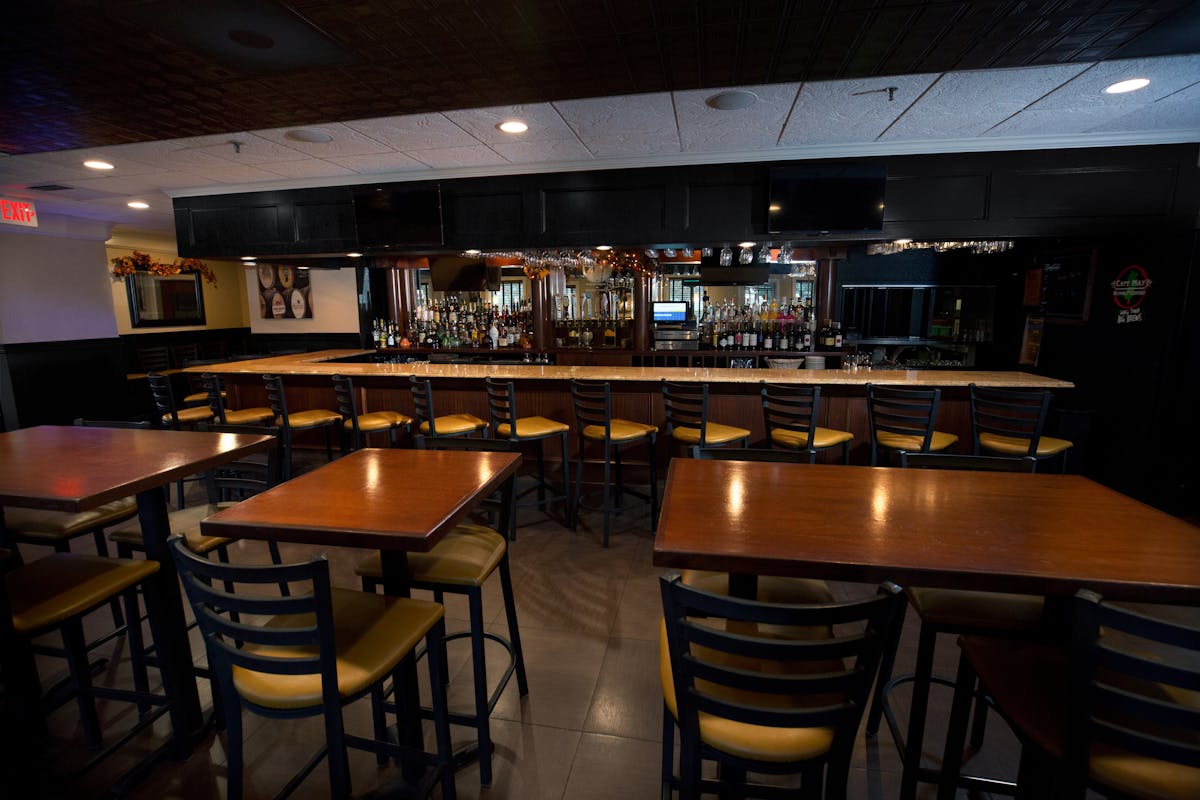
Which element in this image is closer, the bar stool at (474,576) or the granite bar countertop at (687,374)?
the bar stool at (474,576)

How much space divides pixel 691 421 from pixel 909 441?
142 centimetres

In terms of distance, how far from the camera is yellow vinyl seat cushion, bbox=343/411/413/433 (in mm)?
4688

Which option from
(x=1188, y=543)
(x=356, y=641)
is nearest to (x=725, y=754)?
(x=356, y=641)

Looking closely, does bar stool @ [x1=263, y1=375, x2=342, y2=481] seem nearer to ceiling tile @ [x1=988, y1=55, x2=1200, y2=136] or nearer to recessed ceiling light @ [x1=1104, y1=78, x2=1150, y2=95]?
ceiling tile @ [x1=988, y1=55, x2=1200, y2=136]

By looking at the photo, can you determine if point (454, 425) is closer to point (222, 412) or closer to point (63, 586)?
point (222, 412)

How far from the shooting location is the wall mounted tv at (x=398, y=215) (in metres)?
5.16

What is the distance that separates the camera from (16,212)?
529 centimetres

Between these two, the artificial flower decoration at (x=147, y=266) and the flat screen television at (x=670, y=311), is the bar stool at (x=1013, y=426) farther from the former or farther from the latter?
the artificial flower decoration at (x=147, y=266)

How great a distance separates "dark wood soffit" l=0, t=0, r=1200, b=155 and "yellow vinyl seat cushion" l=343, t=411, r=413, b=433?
2.42 metres

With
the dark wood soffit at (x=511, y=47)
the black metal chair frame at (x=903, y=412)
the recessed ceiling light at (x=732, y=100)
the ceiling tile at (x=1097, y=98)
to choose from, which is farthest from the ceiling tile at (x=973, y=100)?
the black metal chair frame at (x=903, y=412)

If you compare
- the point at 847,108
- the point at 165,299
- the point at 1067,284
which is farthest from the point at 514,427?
the point at 165,299

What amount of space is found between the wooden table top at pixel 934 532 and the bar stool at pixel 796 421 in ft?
4.76

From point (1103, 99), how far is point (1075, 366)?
2.65m

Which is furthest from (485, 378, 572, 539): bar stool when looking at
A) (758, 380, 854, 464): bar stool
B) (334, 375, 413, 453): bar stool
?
(758, 380, 854, 464): bar stool
